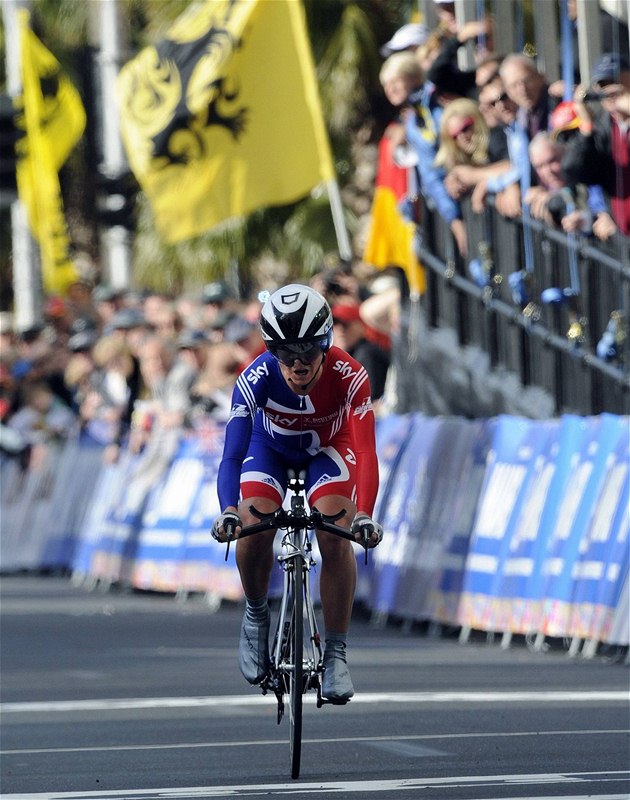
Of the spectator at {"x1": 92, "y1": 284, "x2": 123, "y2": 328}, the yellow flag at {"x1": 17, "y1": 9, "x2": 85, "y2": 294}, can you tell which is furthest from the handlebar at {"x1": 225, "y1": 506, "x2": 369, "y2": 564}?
the yellow flag at {"x1": 17, "y1": 9, "x2": 85, "y2": 294}

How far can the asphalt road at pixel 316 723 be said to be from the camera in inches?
343

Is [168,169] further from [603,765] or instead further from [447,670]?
[603,765]

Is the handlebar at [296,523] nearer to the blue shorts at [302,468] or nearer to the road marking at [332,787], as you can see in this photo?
the blue shorts at [302,468]

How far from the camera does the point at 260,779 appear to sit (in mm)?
8875

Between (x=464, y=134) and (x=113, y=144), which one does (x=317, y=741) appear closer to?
(x=464, y=134)

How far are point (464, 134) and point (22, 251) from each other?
15.2 meters

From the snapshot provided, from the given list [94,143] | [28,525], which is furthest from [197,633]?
[94,143]

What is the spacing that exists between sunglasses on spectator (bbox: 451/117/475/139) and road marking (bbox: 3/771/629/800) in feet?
24.4

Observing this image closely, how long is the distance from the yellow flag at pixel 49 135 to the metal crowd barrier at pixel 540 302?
10834 mm

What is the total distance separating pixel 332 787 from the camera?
28.1ft

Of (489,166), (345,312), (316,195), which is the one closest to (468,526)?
(345,312)

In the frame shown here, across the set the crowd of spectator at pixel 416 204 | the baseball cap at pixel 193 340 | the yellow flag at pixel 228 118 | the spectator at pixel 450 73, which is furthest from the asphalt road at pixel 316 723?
the yellow flag at pixel 228 118

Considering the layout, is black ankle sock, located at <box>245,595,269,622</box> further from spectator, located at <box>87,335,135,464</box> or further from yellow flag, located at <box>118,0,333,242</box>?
spectator, located at <box>87,335,135,464</box>

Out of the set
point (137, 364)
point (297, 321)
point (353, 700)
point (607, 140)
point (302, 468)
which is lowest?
point (353, 700)
